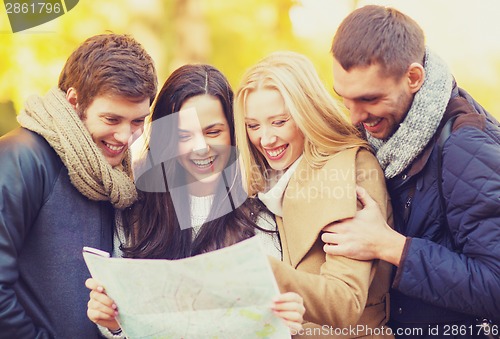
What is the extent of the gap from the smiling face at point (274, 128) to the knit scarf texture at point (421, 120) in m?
0.33

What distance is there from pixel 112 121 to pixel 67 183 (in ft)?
0.93

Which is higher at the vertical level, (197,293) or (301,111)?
(301,111)

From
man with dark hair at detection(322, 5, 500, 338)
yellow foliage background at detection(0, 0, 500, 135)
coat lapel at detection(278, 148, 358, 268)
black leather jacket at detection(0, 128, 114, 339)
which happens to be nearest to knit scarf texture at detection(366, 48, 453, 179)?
man with dark hair at detection(322, 5, 500, 338)

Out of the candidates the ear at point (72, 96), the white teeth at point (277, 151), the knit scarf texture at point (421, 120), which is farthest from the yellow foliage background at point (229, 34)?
the ear at point (72, 96)

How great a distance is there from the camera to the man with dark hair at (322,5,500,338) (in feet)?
7.27

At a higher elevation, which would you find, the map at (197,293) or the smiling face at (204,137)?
the smiling face at (204,137)

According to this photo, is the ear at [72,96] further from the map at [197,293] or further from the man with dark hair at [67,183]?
the map at [197,293]

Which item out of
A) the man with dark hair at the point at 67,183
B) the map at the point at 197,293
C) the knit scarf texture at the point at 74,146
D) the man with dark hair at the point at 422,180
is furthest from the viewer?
the knit scarf texture at the point at 74,146

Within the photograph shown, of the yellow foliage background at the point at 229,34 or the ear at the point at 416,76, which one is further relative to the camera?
the yellow foliage background at the point at 229,34

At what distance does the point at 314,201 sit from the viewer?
242 centimetres

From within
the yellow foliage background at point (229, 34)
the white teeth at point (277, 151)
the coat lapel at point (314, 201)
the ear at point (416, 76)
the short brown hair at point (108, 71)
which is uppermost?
the yellow foliage background at point (229, 34)

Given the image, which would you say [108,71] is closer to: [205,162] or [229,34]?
[205,162]

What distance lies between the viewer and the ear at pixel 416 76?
2.37 metres

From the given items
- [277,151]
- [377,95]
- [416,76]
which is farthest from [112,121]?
[416,76]
